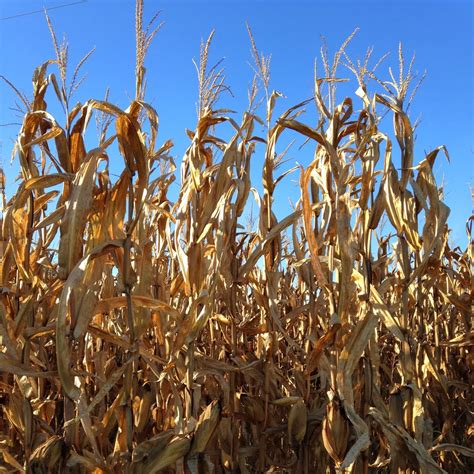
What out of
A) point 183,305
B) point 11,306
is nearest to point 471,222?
point 183,305

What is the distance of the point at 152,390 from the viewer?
8.56 feet

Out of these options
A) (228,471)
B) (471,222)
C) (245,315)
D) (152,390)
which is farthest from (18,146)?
(471,222)

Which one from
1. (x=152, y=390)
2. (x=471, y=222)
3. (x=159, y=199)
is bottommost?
(x=152, y=390)

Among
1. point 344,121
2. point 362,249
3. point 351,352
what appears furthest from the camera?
point 344,121

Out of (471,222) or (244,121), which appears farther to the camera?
(471,222)

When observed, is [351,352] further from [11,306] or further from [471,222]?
[471,222]

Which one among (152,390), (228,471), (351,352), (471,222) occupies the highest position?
(471,222)

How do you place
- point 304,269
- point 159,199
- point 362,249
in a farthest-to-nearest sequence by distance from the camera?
point 159,199, point 304,269, point 362,249

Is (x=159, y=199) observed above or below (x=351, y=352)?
above

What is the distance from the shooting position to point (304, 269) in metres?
2.84

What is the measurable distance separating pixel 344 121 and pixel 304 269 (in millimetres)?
806

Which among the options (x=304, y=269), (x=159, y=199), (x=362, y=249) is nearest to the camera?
(x=362, y=249)

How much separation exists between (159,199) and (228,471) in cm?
165

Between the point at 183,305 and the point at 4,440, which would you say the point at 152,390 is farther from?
the point at 4,440
